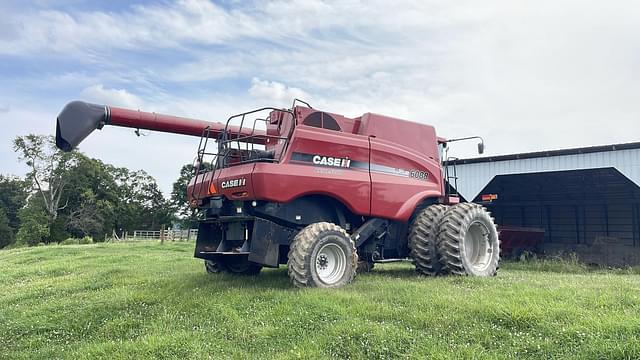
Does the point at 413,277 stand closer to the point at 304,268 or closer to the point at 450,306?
the point at 304,268

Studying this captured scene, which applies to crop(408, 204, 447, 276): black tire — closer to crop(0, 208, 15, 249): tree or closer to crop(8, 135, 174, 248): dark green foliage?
crop(8, 135, 174, 248): dark green foliage

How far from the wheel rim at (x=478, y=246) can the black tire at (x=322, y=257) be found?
9.67ft

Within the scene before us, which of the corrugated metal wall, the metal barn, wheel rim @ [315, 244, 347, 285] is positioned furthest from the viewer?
the metal barn

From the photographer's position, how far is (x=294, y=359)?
5512 mm

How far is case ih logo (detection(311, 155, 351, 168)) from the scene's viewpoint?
859cm

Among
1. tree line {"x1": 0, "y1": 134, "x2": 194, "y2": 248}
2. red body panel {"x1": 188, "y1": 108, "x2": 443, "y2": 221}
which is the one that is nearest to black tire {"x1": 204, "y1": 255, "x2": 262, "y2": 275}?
red body panel {"x1": 188, "y1": 108, "x2": 443, "y2": 221}

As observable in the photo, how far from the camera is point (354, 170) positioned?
29.7 ft

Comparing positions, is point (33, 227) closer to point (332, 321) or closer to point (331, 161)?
point (331, 161)

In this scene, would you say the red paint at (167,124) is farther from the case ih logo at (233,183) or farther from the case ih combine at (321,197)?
the case ih logo at (233,183)

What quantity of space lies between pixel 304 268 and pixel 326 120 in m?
2.69

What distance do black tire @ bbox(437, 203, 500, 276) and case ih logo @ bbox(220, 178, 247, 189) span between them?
3.64 meters

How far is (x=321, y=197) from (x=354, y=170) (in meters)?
0.70

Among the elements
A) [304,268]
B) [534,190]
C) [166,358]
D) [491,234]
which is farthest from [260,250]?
[534,190]

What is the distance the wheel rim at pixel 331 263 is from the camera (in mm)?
8344
